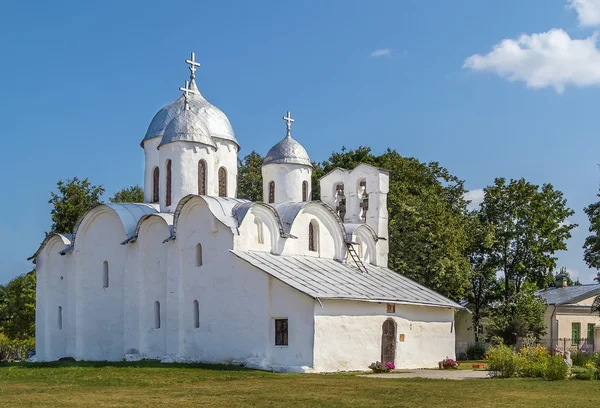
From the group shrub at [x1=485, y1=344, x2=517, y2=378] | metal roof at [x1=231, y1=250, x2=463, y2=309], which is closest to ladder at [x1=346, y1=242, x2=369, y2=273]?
metal roof at [x1=231, y1=250, x2=463, y2=309]

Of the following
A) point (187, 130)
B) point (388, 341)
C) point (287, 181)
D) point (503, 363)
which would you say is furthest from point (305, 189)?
point (503, 363)

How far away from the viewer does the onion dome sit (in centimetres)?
3412

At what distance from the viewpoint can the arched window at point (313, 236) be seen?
104 ft

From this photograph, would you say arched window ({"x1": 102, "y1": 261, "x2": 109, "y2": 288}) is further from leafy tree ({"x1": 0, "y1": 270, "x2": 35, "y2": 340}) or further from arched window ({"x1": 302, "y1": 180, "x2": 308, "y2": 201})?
leafy tree ({"x1": 0, "y1": 270, "x2": 35, "y2": 340})

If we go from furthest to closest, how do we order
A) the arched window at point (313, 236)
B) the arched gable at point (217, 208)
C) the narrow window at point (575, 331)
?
the narrow window at point (575, 331) < the arched window at point (313, 236) < the arched gable at point (217, 208)

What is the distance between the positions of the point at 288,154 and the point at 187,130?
15.9 ft

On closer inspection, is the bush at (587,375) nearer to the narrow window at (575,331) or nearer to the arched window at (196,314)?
the arched window at (196,314)

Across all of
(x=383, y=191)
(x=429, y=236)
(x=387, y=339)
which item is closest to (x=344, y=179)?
(x=383, y=191)

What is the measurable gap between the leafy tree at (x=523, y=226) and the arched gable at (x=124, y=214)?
1865cm

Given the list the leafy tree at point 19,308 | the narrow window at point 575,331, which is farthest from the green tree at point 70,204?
the narrow window at point 575,331

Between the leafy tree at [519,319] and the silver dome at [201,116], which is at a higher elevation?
the silver dome at [201,116]

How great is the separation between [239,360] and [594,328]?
893 inches

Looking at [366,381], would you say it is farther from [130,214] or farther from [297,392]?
[130,214]

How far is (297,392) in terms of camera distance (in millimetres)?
18422
